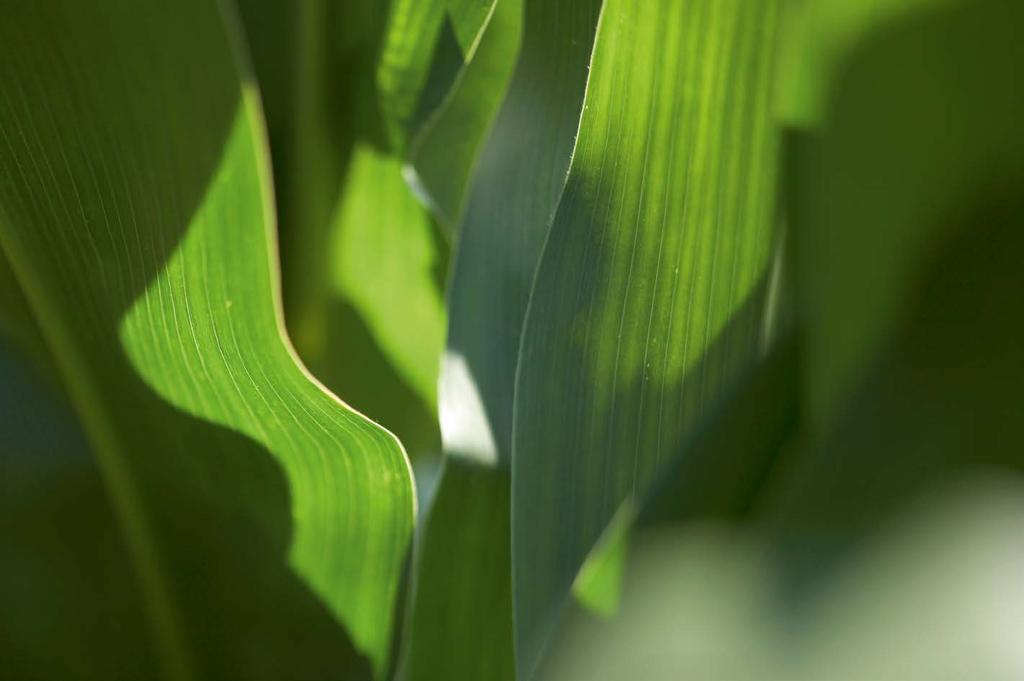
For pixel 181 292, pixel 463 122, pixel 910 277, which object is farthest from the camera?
pixel 463 122

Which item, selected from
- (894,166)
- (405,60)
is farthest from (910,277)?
(405,60)

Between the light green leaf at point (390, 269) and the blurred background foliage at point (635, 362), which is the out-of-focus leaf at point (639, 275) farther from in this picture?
the light green leaf at point (390, 269)

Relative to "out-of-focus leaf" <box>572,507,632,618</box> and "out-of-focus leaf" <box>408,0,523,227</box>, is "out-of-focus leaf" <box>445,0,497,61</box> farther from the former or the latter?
"out-of-focus leaf" <box>572,507,632,618</box>

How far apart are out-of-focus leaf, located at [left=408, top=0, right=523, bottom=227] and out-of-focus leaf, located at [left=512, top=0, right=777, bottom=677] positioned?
5.5 inches

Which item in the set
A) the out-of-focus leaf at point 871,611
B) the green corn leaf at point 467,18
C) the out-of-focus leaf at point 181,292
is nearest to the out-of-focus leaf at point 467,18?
the green corn leaf at point 467,18

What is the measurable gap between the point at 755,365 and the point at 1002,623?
0.08 meters

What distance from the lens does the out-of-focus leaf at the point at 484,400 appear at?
35cm

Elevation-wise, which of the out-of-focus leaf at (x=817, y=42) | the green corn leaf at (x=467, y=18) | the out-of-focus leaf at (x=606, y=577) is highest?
the green corn leaf at (x=467, y=18)

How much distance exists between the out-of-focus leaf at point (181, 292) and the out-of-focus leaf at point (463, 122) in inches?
4.7

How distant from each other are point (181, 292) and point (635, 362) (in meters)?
0.13

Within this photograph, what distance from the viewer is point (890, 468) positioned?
205 mm

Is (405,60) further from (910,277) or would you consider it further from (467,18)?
(910,277)

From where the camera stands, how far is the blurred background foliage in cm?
19

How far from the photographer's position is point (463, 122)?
427 millimetres
